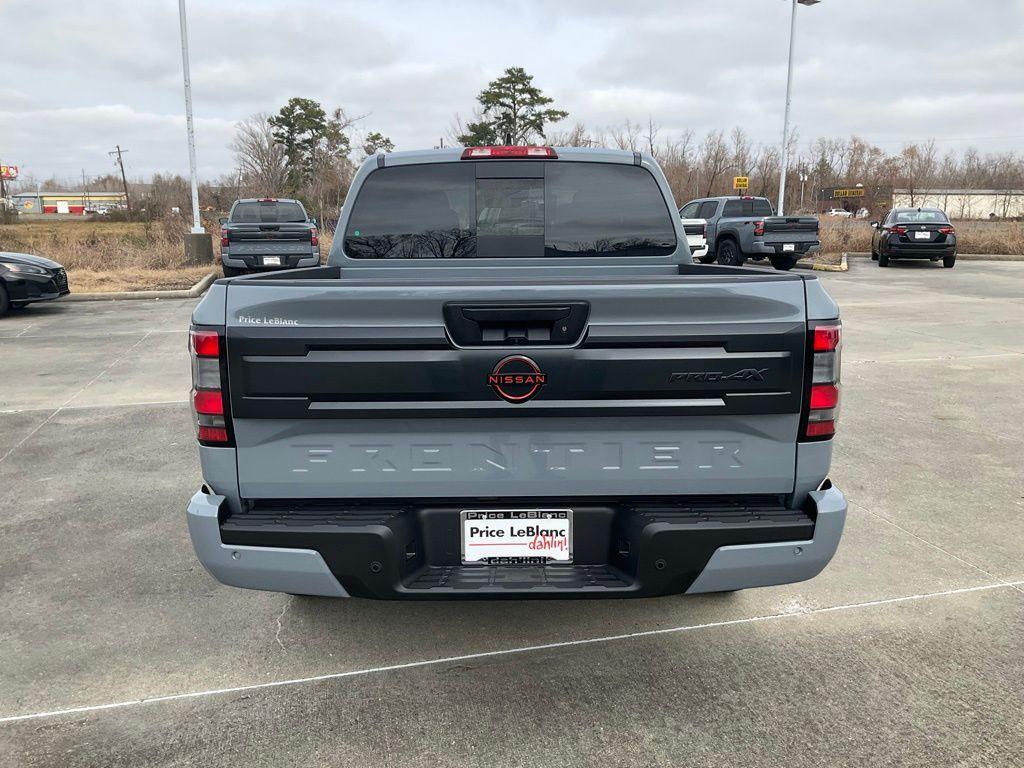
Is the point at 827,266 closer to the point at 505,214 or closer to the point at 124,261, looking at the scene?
the point at 124,261

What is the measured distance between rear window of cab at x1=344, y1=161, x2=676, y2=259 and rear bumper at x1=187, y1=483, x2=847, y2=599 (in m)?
1.74

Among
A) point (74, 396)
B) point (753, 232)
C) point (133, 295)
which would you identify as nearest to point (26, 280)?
point (133, 295)

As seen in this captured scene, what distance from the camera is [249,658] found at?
3090mm

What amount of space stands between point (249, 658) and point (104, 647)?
2.07 feet

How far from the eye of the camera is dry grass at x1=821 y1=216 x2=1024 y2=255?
26.8 m

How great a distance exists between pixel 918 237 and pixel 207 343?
24.0 metres

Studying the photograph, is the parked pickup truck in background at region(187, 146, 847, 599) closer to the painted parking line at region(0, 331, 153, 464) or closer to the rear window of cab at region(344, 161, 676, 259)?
the rear window of cab at region(344, 161, 676, 259)

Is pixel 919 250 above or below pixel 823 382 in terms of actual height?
above

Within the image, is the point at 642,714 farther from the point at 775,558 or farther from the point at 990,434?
the point at 990,434

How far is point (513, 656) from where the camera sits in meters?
3.11

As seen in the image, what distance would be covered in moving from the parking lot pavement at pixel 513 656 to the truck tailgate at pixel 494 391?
85 cm

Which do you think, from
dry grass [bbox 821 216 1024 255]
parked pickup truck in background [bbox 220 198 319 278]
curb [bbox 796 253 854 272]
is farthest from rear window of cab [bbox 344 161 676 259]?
dry grass [bbox 821 216 1024 255]

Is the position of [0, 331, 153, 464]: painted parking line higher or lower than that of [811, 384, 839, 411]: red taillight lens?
lower

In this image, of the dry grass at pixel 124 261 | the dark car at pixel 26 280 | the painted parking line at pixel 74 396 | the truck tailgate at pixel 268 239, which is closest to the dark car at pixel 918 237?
the truck tailgate at pixel 268 239
